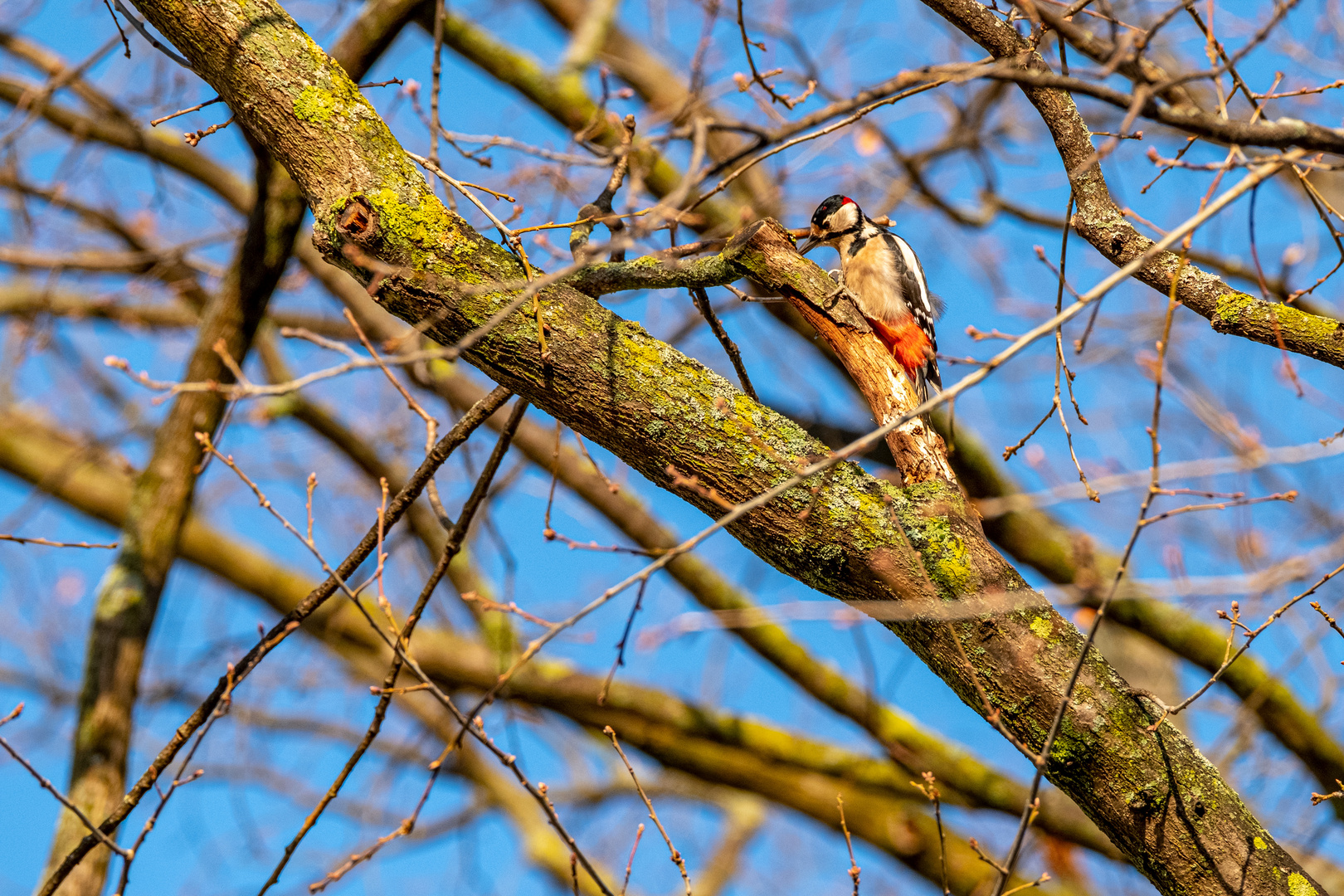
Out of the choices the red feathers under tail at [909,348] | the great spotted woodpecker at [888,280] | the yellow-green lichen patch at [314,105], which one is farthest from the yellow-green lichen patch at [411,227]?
the great spotted woodpecker at [888,280]

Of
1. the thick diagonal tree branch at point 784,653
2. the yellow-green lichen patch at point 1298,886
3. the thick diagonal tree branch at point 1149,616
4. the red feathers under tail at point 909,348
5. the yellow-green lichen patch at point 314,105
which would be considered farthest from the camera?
the thick diagonal tree branch at point 784,653

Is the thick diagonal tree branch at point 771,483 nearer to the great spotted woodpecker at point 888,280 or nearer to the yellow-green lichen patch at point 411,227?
the yellow-green lichen patch at point 411,227

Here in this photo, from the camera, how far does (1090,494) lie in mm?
1734

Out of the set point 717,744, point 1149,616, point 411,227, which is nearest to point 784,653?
point 717,744

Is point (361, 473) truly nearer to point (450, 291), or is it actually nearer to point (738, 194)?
point (738, 194)

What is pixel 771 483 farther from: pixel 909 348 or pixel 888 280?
pixel 888 280

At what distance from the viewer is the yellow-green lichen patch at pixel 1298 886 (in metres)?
1.96

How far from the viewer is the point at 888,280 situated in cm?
428

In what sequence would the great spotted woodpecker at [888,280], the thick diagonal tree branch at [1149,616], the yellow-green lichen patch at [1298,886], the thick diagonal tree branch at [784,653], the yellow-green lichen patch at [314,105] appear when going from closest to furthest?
the yellow-green lichen patch at [1298,886], the yellow-green lichen patch at [314,105], the great spotted woodpecker at [888,280], the thick diagonal tree branch at [1149,616], the thick diagonal tree branch at [784,653]

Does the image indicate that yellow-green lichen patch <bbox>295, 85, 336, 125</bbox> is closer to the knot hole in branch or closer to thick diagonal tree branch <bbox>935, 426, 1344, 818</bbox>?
the knot hole in branch

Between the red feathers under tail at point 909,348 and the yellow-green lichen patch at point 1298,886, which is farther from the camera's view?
the red feathers under tail at point 909,348

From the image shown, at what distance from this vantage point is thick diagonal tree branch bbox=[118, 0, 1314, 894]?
1.99 m

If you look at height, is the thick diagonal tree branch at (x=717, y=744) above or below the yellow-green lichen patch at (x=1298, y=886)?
above

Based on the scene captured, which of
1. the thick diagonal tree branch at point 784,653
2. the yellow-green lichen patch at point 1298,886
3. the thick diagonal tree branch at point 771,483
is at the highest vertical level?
the thick diagonal tree branch at point 784,653
